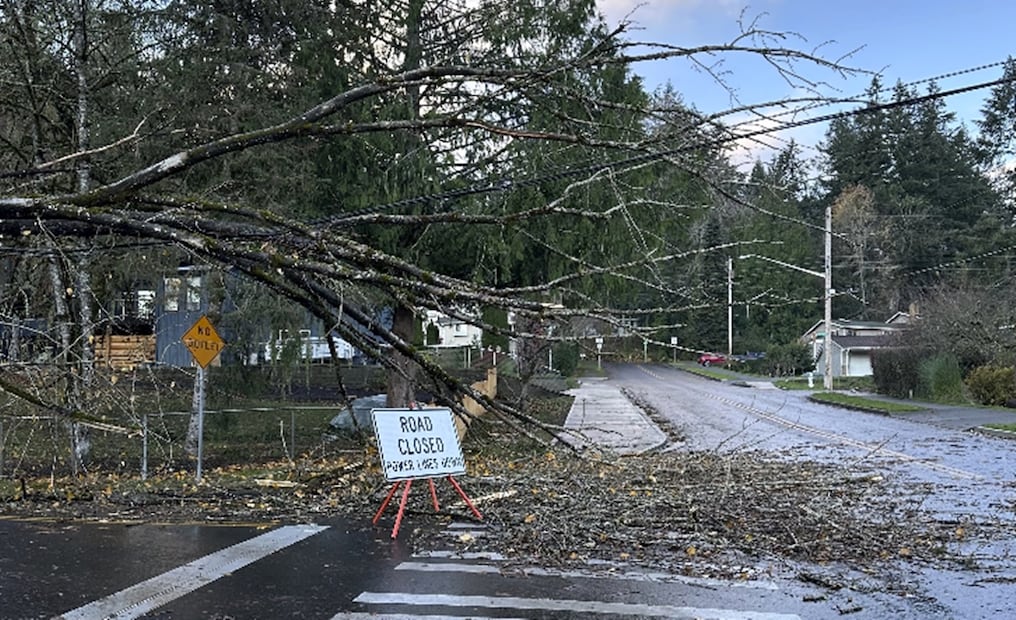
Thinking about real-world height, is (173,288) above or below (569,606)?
above

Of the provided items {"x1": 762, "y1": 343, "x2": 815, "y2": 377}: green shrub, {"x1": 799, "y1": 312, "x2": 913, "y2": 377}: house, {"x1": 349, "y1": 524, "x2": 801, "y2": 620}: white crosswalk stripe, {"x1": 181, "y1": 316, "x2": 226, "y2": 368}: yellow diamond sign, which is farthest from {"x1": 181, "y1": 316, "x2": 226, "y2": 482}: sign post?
{"x1": 762, "y1": 343, "x2": 815, "y2": 377}: green shrub

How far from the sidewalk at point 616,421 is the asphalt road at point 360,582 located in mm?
5694

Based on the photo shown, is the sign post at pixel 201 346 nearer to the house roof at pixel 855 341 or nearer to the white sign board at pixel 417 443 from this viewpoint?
the white sign board at pixel 417 443

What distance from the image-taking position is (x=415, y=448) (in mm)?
9211

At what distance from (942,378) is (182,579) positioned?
106 ft

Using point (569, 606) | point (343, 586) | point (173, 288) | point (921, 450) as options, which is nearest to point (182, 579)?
point (343, 586)

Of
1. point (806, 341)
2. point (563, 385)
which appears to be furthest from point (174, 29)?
point (806, 341)

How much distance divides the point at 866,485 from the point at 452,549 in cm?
566

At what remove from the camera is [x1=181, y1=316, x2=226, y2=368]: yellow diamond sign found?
43.3ft

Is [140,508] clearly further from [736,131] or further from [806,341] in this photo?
[806,341]

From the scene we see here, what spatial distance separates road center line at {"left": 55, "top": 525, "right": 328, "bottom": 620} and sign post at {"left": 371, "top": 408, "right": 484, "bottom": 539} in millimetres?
974

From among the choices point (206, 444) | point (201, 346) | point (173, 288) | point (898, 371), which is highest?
point (173, 288)

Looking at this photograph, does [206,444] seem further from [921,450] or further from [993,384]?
[993,384]

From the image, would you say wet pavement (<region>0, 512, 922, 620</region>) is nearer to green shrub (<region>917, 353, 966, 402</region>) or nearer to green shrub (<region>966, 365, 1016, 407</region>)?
green shrub (<region>966, 365, 1016, 407</region>)
